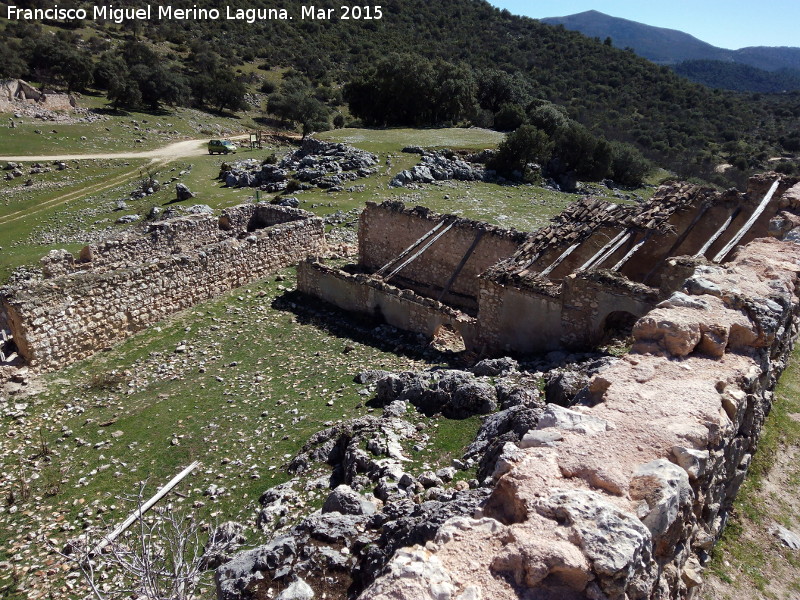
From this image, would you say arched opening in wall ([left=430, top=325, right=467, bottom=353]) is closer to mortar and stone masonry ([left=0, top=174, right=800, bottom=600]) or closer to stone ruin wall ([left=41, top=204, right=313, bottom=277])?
mortar and stone masonry ([left=0, top=174, right=800, bottom=600])

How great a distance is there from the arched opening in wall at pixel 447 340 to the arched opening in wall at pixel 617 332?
10.8 ft

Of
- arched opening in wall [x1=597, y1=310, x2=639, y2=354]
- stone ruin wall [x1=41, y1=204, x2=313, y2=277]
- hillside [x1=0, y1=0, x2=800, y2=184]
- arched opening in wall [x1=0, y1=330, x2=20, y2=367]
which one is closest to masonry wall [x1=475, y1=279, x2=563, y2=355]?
arched opening in wall [x1=597, y1=310, x2=639, y2=354]

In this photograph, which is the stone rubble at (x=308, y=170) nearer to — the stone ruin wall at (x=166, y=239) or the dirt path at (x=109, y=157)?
the dirt path at (x=109, y=157)

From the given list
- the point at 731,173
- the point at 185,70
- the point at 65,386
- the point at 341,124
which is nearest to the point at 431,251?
the point at 65,386

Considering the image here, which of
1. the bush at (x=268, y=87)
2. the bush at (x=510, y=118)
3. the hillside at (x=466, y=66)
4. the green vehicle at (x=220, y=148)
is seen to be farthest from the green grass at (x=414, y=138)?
the bush at (x=268, y=87)

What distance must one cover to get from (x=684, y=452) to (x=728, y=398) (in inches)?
52.5

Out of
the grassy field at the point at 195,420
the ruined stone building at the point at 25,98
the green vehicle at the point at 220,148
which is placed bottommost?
the grassy field at the point at 195,420

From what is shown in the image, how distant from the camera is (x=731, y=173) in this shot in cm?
5369

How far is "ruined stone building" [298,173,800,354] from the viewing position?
11.7 meters

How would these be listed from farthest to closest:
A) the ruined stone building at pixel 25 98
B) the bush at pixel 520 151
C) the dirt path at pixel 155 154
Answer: the ruined stone building at pixel 25 98
the dirt path at pixel 155 154
the bush at pixel 520 151

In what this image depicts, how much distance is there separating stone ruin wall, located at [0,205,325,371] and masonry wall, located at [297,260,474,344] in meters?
2.34

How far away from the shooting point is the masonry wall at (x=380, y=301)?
1364 cm

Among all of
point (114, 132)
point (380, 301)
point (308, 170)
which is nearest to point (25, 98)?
point (114, 132)

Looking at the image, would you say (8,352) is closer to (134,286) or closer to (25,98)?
(134,286)
